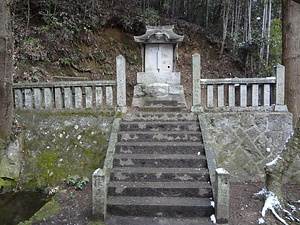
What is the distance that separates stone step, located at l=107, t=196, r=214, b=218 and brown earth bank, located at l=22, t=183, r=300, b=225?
21 cm

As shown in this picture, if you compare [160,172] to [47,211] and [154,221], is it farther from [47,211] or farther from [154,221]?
[47,211]

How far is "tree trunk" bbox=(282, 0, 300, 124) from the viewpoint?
5.41m

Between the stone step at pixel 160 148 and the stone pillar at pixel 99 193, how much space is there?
1135mm

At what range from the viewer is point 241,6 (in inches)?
573

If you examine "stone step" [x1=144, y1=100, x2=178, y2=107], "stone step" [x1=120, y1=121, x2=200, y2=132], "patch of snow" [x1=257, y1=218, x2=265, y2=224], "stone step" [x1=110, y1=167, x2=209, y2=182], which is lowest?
"patch of snow" [x1=257, y1=218, x2=265, y2=224]

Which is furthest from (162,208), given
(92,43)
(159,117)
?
(92,43)

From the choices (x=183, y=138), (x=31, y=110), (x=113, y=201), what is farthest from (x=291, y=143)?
(x=31, y=110)

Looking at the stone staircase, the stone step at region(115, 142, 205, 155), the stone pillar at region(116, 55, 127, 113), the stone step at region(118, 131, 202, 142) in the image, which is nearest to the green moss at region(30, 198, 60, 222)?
the stone staircase

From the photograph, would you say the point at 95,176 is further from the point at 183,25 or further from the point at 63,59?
the point at 183,25

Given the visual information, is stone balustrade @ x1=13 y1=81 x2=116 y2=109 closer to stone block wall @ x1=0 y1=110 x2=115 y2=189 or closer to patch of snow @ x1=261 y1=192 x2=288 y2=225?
stone block wall @ x1=0 y1=110 x2=115 y2=189

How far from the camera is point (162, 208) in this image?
3.67 meters

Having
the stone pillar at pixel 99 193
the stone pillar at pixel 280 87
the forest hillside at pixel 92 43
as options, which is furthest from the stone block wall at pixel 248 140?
the forest hillside at pixel 92 43

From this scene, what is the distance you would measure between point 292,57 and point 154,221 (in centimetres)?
452

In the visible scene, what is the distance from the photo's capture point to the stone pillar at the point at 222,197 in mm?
3434
